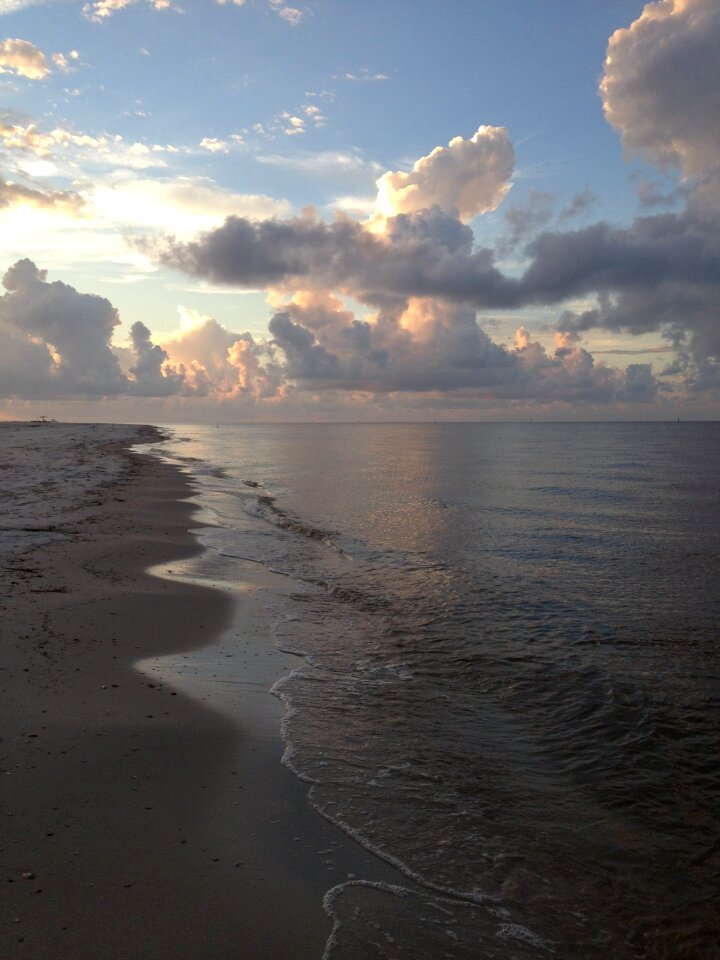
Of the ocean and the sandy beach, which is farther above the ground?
the sandy beach

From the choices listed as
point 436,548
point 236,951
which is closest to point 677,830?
point 236,951

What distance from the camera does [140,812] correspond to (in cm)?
577

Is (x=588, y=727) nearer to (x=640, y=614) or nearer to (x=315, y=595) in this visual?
(x=640, y=614)

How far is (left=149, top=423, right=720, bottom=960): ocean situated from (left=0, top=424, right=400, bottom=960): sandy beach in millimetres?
438

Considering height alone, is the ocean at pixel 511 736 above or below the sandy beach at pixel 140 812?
below

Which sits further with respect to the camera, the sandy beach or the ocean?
the ocean

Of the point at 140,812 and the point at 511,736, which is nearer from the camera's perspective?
the point at 140,812

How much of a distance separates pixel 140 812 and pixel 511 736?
4.88m

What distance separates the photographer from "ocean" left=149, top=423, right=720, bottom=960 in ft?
16.7

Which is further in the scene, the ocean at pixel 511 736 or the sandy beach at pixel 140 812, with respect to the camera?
the ocean at pixel 511 736

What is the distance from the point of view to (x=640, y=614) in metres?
14.4

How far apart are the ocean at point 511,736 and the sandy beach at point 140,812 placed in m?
0.44

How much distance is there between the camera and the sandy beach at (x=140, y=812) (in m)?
4.45

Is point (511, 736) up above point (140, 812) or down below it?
below
